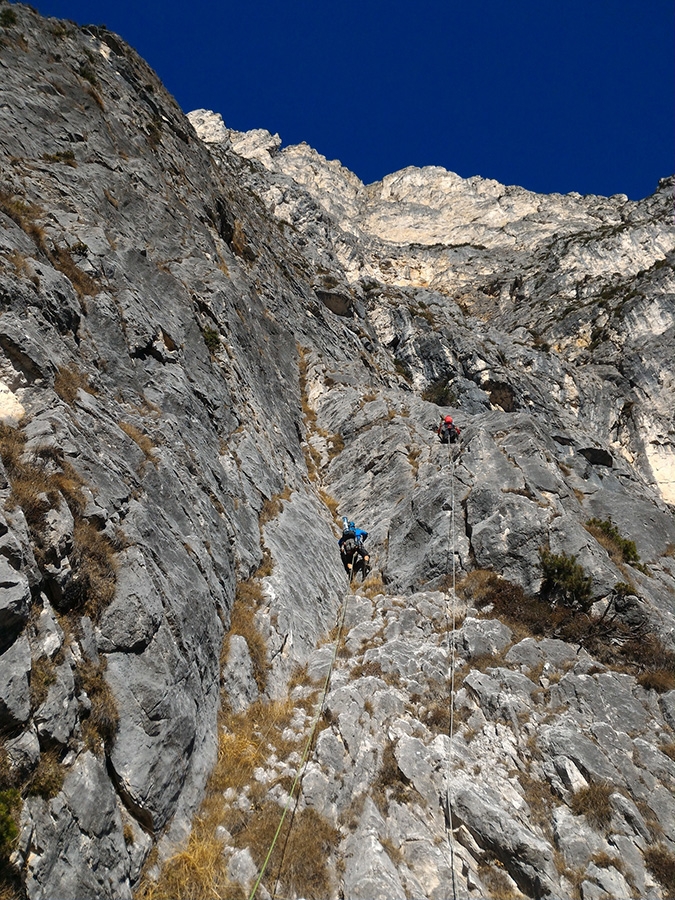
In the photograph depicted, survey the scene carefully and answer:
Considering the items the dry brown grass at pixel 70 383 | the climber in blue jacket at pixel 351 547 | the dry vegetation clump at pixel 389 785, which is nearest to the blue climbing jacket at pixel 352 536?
the climber in blue jacket at pixel 351 547

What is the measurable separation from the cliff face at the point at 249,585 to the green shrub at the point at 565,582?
0.07m

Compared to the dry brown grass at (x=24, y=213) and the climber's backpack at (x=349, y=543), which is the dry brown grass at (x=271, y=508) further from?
the dry brown grass at (x=24, y=213)

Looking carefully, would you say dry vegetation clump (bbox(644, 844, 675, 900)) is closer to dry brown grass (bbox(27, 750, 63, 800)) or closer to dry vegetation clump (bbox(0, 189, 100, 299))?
dry brown grass (bbox(27, 750, 63, 800))

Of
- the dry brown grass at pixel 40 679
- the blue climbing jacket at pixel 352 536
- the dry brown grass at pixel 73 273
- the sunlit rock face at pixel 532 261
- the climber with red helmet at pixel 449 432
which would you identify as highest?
the sunlit rock face at pixel 532 261

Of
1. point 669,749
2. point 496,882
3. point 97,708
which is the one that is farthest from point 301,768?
point 669,749

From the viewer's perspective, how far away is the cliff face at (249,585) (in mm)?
6922

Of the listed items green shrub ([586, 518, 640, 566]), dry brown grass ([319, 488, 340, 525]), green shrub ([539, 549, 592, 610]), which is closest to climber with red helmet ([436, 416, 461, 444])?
dry brown grass ([319, 488, 340, 525])

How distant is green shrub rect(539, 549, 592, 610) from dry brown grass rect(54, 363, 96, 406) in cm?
1241

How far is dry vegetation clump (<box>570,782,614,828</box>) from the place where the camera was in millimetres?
8070

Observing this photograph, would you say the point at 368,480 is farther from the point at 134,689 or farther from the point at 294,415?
the point at 134,689

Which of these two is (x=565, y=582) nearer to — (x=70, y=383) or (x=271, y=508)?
(x=271, y=508)

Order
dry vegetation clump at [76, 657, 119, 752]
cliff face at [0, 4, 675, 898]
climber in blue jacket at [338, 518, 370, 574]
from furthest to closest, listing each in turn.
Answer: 1. climber in blue jacket at [338, 518, 370, 574]
2. cliff face at [0, 4, 675, 898]
3. dry vegetation clump at [76, 657, 119, 752]

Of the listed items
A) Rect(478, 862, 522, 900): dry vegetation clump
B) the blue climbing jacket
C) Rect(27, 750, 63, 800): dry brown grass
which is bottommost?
Rect(478, 862, 522, 900): dry vegetation clump

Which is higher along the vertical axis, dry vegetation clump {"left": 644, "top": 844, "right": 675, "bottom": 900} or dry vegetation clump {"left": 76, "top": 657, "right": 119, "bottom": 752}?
dry vegetation clump {"left": 644, "top": 844, "right": 675, "bottom": 900}
